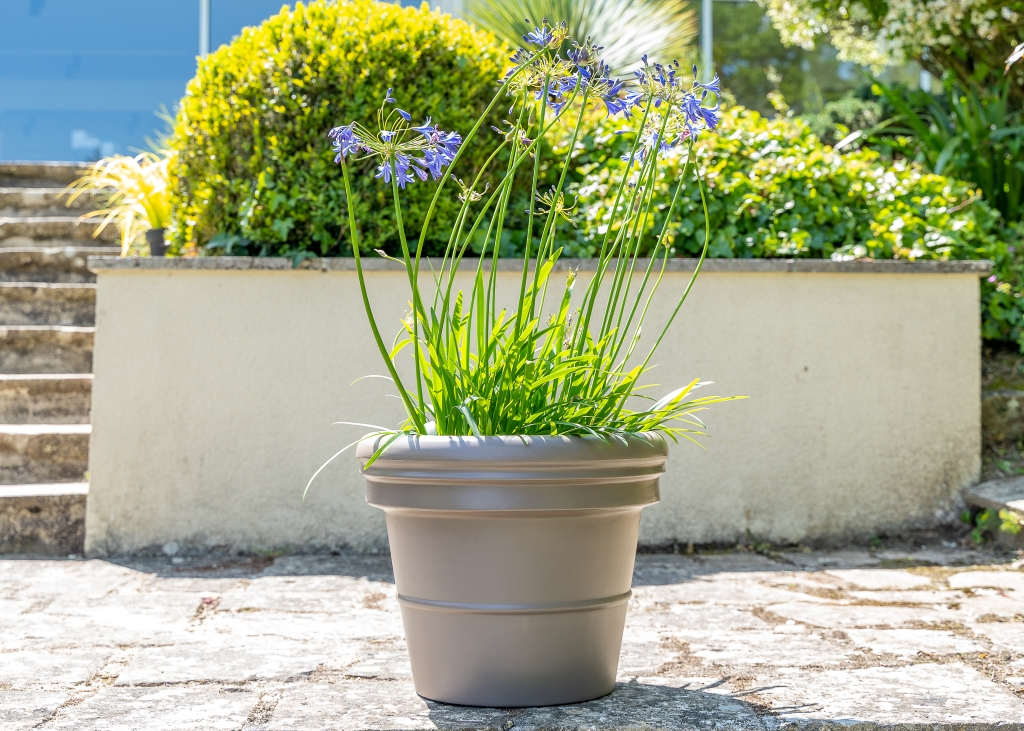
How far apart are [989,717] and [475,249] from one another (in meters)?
2.32

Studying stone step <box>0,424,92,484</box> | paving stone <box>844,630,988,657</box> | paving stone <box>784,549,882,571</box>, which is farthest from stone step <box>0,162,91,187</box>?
paving stone <box>844,630,988,657</box>

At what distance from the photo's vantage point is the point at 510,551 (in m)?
1.67

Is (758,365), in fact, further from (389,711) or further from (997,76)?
(997,76)

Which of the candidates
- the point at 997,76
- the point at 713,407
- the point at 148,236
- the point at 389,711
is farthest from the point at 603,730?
the point at 997,76

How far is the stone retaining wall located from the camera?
3.33 metres

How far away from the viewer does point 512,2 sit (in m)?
7.40

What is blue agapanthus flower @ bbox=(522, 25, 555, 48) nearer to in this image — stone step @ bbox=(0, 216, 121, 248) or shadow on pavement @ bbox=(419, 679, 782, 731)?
shadow on pavement @ bbox=(419, 679, 782, 731)

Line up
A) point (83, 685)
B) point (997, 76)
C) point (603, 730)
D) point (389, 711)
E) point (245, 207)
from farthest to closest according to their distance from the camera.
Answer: point (997, 76) < point (245, 207) < point (83, 685) < point (389, 711) < point (603, 730)

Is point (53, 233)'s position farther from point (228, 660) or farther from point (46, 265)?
point (228, 660)

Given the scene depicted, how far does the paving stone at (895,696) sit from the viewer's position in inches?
65.5

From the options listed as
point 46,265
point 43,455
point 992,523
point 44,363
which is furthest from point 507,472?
point 46,265

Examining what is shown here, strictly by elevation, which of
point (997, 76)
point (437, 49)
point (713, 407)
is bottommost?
point (713, 407)

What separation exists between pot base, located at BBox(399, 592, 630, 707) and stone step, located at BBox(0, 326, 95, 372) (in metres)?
2.93

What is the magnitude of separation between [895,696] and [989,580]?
51.3 inches
